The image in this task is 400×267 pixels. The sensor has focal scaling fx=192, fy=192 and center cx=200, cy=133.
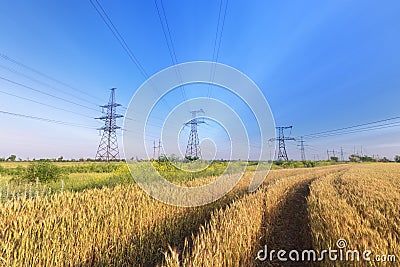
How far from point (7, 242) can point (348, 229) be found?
620 cm

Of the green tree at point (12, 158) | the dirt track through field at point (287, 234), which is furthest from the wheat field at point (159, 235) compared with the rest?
the green tree at point (12, 158)

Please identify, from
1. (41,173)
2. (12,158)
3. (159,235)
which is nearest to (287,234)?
(159,235)

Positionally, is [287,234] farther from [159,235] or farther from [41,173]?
[41,173]

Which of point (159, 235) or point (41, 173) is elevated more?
point (41, 173)

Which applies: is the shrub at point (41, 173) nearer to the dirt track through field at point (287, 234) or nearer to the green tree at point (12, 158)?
the dirt track through field at point (287, 234)

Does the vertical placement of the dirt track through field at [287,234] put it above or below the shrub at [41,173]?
below

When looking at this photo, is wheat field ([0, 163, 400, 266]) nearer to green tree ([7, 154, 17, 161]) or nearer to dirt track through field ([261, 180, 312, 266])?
dirt track through field ([261, 180, 312, 266])

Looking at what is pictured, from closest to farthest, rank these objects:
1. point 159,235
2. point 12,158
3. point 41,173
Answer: point 159,235 < point 41,173 < point 12,158

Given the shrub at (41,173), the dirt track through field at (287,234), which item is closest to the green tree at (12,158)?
the shrub at (41,173)

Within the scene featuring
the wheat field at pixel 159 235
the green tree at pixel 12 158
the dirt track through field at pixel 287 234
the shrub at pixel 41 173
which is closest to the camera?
the wheat field at pixel 159 235

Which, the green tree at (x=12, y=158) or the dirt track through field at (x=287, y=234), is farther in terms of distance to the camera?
the green tree at (x=12, y=158)

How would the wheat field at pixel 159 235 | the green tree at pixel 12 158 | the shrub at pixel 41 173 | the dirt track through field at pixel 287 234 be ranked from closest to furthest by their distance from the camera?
the wheat field at pixel 159 235, the dirt track through field at pixel 287 234, the shrub at pixel 41 173, the green tree at pixel 12 158

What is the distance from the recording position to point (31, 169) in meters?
18.0

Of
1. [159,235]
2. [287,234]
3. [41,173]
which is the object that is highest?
[41,173]
